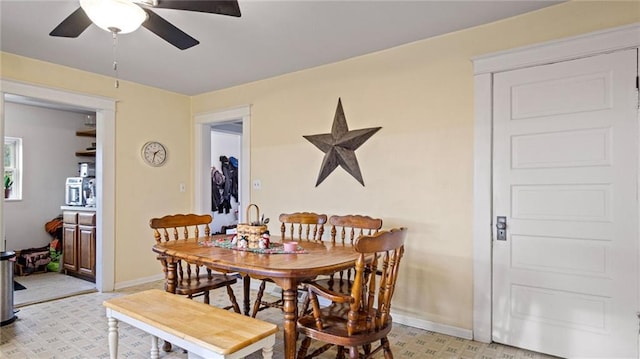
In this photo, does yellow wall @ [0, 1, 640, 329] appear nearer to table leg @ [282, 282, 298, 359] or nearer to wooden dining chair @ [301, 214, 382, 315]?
wooden dining chair @ [301, 214, 382, 315]

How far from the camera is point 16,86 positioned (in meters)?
3.39

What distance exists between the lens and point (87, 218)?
14.5 feet

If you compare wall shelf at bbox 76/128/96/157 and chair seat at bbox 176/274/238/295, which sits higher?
wall shelf at bbox 76/128/96/157

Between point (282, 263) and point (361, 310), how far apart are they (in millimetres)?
518

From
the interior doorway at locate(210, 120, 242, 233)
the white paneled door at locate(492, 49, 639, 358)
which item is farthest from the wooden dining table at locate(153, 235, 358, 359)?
the interior doorway at locate(210, 120, 242, 233)

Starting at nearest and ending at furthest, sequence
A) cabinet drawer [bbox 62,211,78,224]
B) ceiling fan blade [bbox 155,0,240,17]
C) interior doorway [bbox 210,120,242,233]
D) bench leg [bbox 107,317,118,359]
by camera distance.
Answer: ceiling fan blade [bbox 155,0,240,17] < bench leg [bbox 107,317,118,359] < cabinet drawer [bbox 62,211,78,224] < interior doorway [bbox 210,120,242,233]

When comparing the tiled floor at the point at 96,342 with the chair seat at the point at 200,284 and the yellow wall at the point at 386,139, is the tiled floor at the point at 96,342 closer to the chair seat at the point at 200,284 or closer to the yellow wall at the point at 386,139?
the yellow wall at the point at 386,139

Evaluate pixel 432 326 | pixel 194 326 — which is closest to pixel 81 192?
pixel 194 326

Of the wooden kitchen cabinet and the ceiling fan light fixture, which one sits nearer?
the ceiling fan light fixture

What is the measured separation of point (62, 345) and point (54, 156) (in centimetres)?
384

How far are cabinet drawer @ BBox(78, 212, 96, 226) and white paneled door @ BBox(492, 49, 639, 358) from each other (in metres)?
4.37

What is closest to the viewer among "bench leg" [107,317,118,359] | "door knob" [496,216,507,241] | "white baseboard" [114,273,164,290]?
"bench leg" [107,317,118,359]

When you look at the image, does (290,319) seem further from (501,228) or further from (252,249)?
(501,228)

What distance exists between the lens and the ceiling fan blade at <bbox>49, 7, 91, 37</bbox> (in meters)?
1.99
